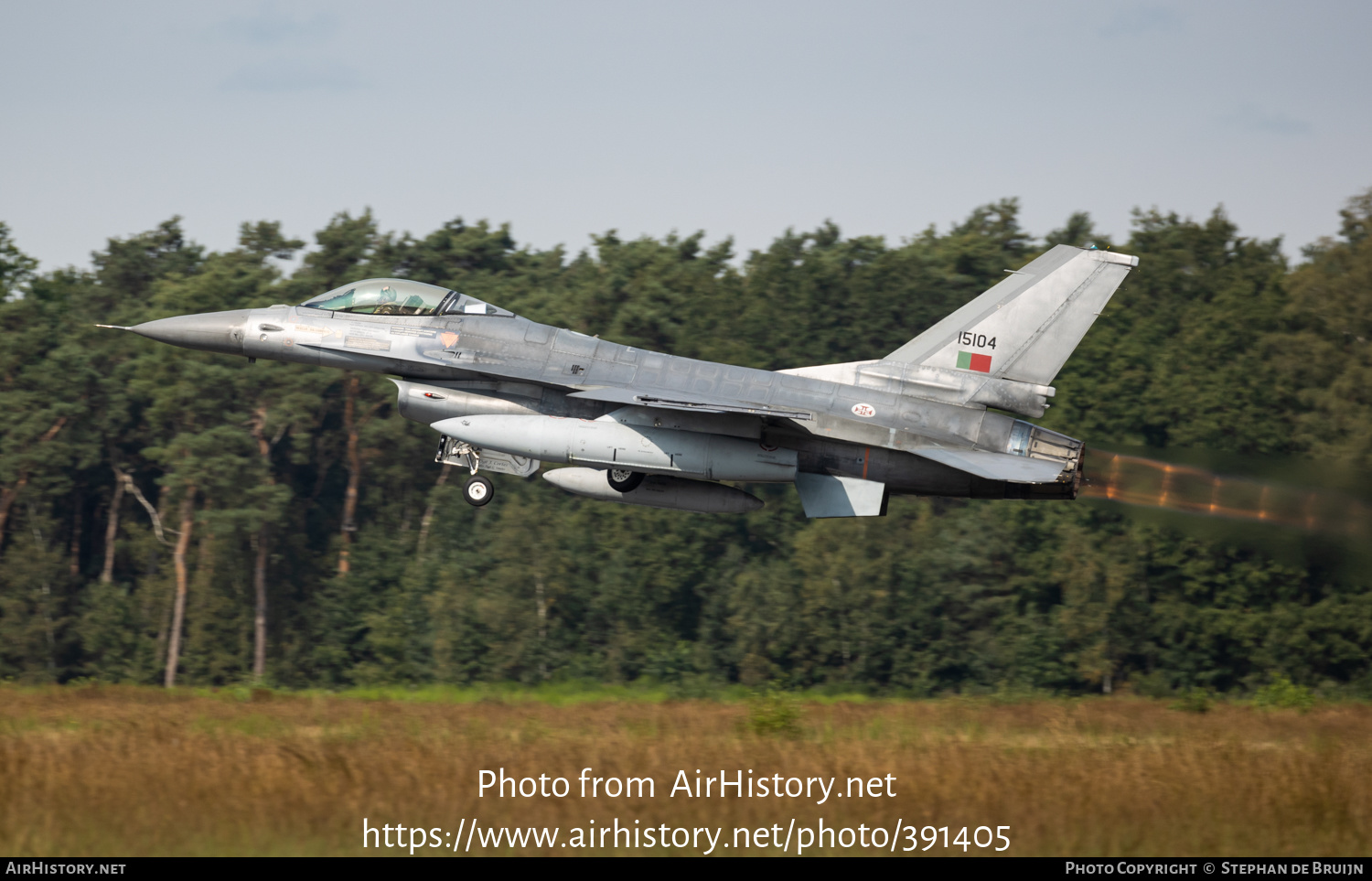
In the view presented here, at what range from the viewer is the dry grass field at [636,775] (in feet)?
35.4

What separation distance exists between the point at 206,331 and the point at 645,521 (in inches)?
1394

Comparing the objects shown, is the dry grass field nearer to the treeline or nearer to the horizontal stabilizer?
the horizontal stabilizer

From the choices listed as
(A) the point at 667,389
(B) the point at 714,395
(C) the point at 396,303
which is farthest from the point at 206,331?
(B) the point at 714,395

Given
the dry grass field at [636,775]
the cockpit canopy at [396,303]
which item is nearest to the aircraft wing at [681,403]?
the cockpit canopy at [396,303]

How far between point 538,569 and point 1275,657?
27635 millimetres

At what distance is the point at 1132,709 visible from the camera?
2108 centimetres

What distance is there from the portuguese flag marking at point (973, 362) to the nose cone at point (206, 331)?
10.7 m

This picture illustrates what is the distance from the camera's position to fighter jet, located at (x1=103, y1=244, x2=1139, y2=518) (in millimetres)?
18672

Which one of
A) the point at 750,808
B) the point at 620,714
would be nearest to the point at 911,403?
the point at 620,714

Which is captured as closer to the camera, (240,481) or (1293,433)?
(1293,433)

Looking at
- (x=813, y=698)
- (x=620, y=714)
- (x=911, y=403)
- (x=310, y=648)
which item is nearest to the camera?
(x=620, y=714)

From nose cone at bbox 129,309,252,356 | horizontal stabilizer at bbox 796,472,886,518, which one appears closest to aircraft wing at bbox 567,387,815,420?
horizontal stabilizer at bbox 796,472,886,518

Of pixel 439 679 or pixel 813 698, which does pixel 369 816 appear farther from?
pixel 439 679

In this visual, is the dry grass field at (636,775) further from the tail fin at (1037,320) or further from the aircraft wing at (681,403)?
the tail fin at (1037,320)
